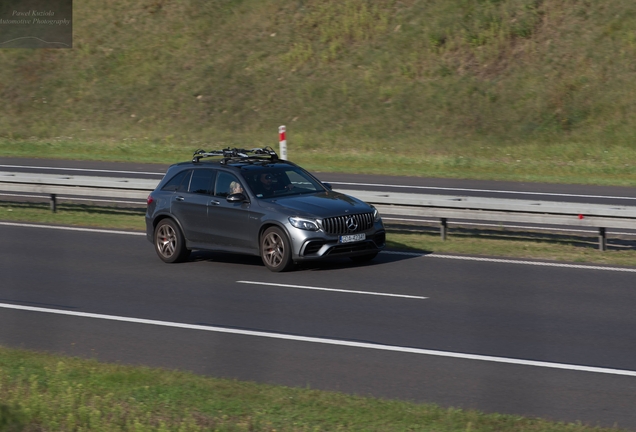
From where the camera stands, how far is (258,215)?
13812 mm

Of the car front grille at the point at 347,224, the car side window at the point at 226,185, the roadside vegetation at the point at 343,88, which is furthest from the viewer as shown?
the roadside vegetation at the point at 343,88

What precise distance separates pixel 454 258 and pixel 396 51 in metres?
23.5

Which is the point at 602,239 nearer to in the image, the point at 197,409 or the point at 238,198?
the point at 238,198

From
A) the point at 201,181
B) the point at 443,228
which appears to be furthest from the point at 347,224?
the point at 443,228

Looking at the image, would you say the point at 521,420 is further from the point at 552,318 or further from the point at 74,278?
the point at 74,278

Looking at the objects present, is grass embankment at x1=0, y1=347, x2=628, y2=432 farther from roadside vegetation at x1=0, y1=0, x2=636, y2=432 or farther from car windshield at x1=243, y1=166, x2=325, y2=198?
roadside vegetation at x1=0, y1=0, x2=636, y2=432

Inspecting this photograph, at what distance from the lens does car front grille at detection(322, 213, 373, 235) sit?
44.1 feet

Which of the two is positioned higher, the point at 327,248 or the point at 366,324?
the point at 327,248

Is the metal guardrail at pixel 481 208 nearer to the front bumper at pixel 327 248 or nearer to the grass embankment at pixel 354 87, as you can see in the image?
the front bumper at pixel 327 248

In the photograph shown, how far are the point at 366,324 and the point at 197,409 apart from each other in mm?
3590

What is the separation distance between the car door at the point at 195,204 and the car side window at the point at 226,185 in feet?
0.43

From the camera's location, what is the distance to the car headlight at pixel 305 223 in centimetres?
1334

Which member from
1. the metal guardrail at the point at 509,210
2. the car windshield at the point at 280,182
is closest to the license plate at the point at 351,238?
the car windshield at the point at 280,182

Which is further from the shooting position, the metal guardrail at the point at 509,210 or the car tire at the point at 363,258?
the metal guardrail at the point at 509,210
